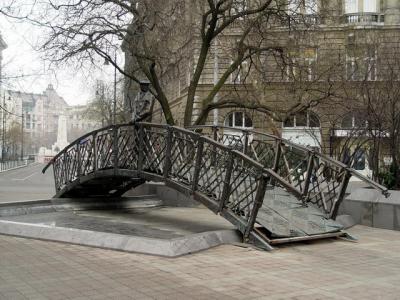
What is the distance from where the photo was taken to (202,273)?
7996 millimetres

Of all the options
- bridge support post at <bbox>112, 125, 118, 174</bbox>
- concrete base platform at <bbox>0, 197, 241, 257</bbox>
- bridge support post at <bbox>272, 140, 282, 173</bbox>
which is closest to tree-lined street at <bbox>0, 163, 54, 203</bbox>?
concrete base platform at <bbox>0, 197, 241, 257</bbox>

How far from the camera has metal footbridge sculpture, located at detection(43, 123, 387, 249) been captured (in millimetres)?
10773

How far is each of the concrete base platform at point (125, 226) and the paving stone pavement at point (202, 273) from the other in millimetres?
229

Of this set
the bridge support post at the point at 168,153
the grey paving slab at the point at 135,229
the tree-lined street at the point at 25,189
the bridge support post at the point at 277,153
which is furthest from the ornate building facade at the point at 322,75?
the bridge support post at the point at 168,153

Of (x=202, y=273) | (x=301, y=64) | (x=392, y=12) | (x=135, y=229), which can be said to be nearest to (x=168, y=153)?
(x=135, y=229)

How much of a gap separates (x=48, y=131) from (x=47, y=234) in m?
130

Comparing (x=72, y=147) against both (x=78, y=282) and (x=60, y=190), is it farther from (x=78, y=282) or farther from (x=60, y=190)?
(x=78, y=282)

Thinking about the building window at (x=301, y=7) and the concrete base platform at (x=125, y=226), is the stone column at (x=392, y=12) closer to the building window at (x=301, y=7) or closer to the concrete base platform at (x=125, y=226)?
the building window at (x=301, y=7)

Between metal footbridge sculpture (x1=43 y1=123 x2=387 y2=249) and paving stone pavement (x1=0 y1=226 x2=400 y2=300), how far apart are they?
3.27 ft

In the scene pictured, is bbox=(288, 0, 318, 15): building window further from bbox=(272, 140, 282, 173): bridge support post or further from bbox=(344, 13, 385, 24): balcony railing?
bbox=(344, 13, 385, 24): balcony railing

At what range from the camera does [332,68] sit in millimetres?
21328

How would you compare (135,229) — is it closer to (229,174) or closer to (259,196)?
(229,174)

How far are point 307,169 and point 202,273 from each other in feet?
17.5

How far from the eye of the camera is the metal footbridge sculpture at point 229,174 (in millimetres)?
10773
